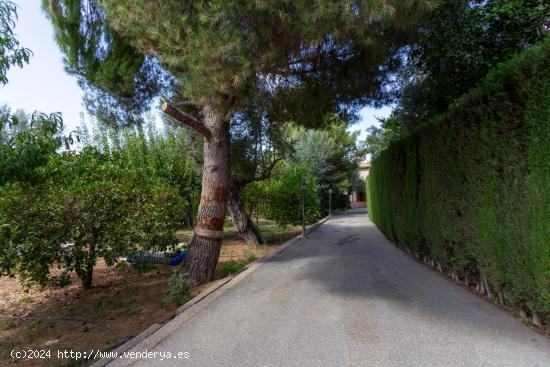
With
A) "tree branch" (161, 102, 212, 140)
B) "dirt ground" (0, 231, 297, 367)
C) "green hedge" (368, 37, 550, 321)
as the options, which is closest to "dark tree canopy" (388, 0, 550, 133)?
"green hedge" (368, 37, 550, 321)

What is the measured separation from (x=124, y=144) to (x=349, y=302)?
1001 centimetres

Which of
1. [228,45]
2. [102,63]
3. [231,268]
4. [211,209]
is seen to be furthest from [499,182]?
[102,63]

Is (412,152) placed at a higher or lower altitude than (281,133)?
lower

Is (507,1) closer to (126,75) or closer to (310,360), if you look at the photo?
(310,360)

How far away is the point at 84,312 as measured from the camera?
16.0 feet

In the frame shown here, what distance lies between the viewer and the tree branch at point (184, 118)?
4.72m

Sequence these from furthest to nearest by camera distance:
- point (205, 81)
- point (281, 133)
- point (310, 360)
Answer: point (281, 133), point (205, 81), point (310, 360)

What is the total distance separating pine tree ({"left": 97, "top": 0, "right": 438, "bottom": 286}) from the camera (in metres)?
3.88

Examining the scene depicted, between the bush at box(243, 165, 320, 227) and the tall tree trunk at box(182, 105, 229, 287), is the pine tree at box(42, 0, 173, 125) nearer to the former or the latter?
the tall tree trunk at box(182, 105, 229, 287)

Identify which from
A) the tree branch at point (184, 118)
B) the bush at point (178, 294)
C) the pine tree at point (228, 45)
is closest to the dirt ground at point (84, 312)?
the bush at point (178, 294)

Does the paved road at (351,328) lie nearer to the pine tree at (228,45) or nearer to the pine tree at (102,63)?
the pine tree at (228,45)

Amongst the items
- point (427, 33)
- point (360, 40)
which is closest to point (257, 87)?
point (360, 40)

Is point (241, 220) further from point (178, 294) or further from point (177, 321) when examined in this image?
point (177, 321)

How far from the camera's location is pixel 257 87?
17.1ft
